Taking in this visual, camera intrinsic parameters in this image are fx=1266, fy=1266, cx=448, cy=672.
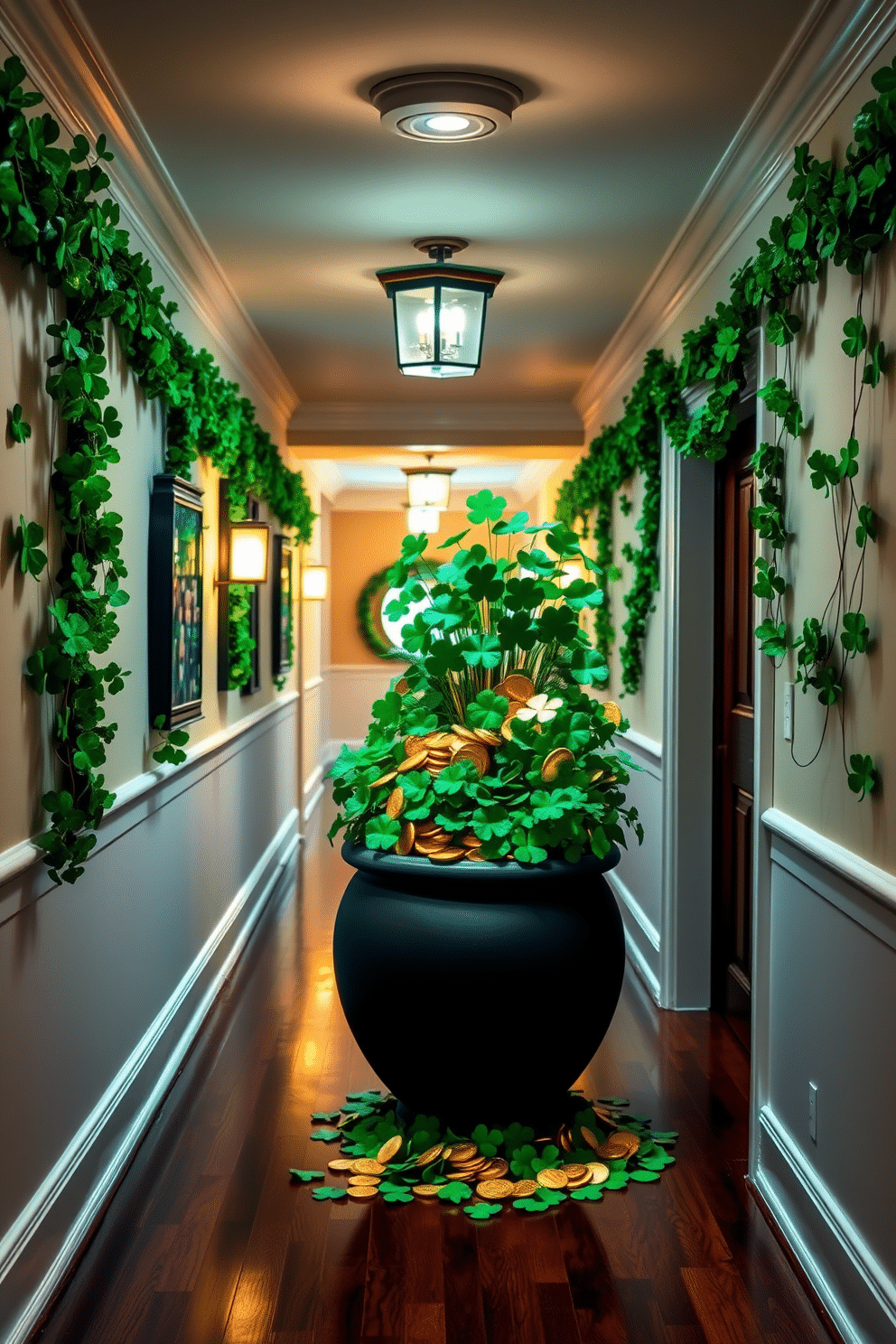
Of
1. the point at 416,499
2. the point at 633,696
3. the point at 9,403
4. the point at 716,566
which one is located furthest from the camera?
the point at 416,499

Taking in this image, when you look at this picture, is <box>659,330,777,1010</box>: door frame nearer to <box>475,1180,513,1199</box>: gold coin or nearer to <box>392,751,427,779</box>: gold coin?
<box>392,751,427,779</box>: gold coin

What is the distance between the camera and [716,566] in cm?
443

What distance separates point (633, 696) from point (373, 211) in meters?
2.42

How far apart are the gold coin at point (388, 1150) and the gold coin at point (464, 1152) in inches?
5.7

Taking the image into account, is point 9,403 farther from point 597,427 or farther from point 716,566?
point 597,427

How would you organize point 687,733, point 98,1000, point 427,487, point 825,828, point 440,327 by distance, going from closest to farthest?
point 825,828 < point 98,1000 < point 440,327 < point 687,733 < point 427,487

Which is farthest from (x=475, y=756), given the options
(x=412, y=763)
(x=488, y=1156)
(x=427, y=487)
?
(x=427, y=487)

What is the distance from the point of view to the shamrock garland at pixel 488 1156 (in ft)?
9.70

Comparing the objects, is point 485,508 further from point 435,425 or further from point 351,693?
point 351,693

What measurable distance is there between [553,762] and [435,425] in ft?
15.0

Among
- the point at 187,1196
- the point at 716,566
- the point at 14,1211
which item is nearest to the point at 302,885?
the point at 716,566

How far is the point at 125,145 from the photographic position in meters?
3.14

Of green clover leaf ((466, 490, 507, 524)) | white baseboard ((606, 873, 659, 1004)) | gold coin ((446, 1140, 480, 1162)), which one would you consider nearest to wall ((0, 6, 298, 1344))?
gold coin ((446, 1140, 480, 1162))

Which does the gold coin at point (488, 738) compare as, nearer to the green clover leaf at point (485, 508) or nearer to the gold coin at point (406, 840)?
the gold coin at point (406, 840)
